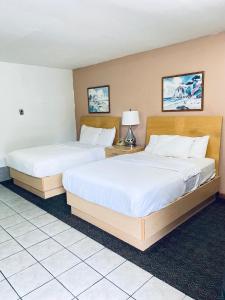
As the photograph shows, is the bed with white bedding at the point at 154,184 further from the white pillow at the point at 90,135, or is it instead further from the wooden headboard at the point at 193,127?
the white pillow at the point at 90,135

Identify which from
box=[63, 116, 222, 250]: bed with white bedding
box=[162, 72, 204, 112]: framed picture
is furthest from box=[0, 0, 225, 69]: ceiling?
box=[63, 116, 222, 250]: bed with white bedding

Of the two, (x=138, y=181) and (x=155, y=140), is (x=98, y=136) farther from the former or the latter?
(x=138, y=181)

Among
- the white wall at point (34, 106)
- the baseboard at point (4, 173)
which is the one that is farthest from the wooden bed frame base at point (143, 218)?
the white wall at point (34, 106)

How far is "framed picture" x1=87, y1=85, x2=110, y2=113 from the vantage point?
5133 millimetres

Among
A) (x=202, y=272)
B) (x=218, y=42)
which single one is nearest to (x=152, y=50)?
(x=218, y=42)

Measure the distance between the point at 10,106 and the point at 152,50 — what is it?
306 cm

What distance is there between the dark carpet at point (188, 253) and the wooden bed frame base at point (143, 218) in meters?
0.07

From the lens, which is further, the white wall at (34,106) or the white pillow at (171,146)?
the white wall at (34,106)

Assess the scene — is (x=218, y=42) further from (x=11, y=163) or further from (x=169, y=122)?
(x=11, y=163)

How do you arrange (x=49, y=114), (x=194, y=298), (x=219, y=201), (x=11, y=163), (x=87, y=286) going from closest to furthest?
1. (x=194, y=298)
2. (x=87, y=286)
3. (x=219, y=201)
4. (x=11, y=163)
5. (x=49, y=114)

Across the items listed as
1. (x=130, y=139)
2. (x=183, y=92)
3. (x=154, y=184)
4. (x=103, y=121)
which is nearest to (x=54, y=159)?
(x=130, y=139)

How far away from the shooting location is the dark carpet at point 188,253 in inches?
75.5

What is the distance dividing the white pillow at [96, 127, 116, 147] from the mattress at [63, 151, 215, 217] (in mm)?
1383

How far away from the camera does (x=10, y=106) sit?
4.86 meters
